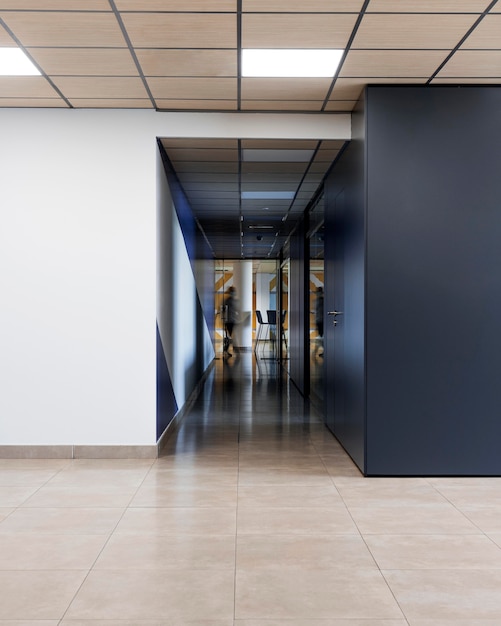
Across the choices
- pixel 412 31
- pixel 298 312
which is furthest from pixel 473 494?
pixel 298 312

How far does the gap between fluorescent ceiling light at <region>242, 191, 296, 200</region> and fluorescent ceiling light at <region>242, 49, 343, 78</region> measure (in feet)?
12.7

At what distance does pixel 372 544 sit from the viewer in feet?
12.1

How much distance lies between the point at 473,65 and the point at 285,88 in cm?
144

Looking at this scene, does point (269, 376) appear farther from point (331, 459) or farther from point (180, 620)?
point (180, 620)

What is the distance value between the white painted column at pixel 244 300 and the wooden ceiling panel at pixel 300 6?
18217 millimetres

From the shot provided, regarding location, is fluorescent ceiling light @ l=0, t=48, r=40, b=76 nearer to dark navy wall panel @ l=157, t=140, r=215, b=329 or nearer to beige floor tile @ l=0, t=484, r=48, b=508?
dark navy wall panel @ l=157, t=140, r=215, b=329

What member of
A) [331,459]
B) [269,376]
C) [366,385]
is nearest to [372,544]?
[366,385]

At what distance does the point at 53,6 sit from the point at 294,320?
8.34 metres

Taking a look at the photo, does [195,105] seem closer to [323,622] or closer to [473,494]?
[473,494]

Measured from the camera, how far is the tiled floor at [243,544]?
2857mm

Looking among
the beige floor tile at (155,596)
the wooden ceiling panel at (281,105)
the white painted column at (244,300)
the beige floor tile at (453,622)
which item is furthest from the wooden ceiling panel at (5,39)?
the white painted column at (244,300)

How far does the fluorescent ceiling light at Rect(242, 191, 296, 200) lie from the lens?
29.3 feet

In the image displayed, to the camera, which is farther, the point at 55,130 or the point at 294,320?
the point at 294,320

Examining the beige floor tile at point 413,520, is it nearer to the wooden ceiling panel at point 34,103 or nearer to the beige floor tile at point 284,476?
the beige floor tile at point 284,476
